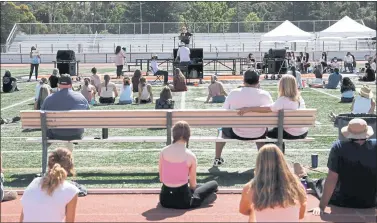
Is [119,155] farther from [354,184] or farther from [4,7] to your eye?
[4,7]

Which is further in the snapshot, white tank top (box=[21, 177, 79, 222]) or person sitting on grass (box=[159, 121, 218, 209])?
person sitting on grass (box=[159, 121, 218, 209])

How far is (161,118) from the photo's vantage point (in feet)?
30.8

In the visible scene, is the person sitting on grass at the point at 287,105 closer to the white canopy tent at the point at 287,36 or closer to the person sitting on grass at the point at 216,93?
the person sitting on grass at the point at 216,93

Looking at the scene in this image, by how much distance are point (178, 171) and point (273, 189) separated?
207 centimetres

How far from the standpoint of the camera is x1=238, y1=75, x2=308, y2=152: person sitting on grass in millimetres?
9289

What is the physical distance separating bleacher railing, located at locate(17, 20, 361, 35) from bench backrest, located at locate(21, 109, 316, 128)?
4838cm

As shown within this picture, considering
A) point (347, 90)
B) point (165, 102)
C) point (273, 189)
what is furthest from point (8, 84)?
point (273, 189)

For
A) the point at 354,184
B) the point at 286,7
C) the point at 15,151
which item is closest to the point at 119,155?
the point at 15,151

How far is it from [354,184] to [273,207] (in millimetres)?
2068

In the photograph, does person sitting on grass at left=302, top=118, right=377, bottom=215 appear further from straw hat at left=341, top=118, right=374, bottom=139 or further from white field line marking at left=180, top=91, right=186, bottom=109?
white field line marking at left=180, top=91, right=186, bottom=109

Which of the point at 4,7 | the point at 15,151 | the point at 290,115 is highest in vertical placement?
the point at 4,7

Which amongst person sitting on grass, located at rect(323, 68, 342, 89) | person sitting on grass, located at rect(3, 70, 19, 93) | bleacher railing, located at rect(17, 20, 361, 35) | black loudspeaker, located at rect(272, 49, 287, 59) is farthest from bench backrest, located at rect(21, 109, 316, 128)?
bleacher railing, located at rect(17, 20, 361, 35)

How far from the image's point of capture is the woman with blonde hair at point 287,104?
30.5 ft

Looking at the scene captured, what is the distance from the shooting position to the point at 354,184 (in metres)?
7.25
